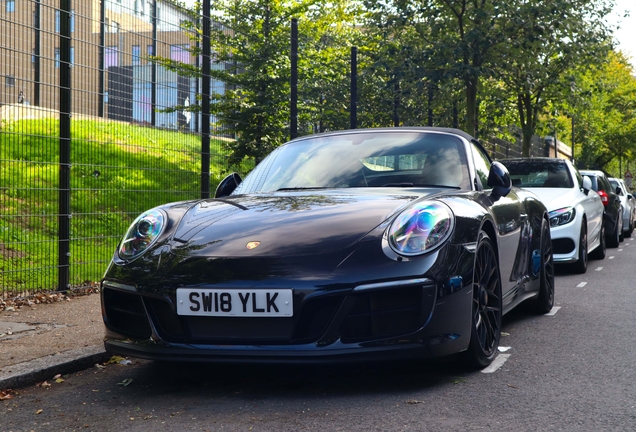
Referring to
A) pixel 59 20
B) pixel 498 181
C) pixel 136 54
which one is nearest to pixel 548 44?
pixel 136 54

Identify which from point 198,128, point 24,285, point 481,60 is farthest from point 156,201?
point 481,60

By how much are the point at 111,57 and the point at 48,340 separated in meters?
3.29

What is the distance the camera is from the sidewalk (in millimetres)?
4496

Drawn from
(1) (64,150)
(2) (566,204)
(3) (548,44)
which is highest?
(3) (548,44)

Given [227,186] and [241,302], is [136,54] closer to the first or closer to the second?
[227,186]

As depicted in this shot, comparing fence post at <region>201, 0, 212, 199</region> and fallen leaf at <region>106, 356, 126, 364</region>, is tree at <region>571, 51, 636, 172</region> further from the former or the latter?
fallen leaf at <region>106, 356, 126, 364</region>

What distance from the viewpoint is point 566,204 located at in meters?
10.3

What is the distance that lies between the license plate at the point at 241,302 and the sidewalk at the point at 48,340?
3.82ft

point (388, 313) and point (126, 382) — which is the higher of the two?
point (388, 313)

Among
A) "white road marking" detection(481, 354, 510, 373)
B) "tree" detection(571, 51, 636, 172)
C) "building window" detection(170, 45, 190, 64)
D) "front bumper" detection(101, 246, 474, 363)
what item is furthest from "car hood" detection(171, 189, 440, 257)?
"tree" detection(571, 51, 636, 172)

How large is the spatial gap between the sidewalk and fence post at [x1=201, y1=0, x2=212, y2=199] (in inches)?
88.3

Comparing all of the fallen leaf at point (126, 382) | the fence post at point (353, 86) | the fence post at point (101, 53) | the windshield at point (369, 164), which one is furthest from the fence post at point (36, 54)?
the fence post at point (353, 86)

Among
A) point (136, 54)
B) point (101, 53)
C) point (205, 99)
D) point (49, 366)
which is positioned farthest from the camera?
point (205, 99)

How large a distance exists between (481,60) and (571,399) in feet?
51.0
